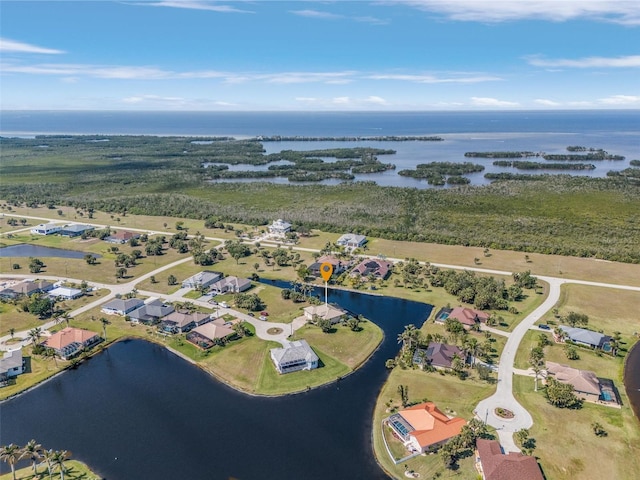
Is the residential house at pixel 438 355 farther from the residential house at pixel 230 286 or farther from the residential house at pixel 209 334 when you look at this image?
the residential house at pixel 230 286

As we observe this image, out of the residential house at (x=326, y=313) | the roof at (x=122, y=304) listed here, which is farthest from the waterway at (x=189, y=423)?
the roof at (x=122, y=304)

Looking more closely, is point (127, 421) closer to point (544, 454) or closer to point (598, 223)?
point (544, 454)

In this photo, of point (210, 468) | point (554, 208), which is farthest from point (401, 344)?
point (554, 208)

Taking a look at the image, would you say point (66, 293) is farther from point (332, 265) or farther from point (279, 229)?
point (279, 229)

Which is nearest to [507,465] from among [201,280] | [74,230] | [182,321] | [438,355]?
[438,355]

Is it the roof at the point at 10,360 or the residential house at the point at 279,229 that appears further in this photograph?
the residential house at the point at 279,229

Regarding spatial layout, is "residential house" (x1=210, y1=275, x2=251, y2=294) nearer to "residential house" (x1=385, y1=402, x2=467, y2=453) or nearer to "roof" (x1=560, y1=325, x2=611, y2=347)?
"residential house" (x1=385, y1=402, x2=467, y2=453)
